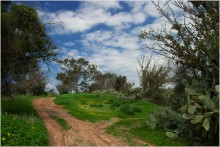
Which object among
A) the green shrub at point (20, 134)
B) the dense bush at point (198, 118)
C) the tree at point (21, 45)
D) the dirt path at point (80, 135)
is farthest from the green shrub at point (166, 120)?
the tree at point (21, 45)

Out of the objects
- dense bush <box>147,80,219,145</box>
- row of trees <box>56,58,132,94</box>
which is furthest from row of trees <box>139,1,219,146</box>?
row of trees <box>56,58,132,94</box>

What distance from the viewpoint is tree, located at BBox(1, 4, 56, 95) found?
14.4 meters

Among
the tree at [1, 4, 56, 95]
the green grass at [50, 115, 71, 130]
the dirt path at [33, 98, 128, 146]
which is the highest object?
the tree at [1, 4, 56, 95]

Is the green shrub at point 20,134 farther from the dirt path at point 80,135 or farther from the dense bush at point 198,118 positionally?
the dense bush at point 198,118

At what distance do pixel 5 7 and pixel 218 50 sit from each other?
30.0 feet

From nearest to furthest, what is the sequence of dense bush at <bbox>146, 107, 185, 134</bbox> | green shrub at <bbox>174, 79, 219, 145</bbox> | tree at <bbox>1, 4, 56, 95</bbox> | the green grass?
green shrub at <bbox>174, 79, 219, 145</bbox> < dense bush at <bbox>146, 107, 185, 134</bbox> < the green grass < tree at <bbox>1, 4, 56, 95</bbox>

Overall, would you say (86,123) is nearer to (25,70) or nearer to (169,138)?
(25,70)

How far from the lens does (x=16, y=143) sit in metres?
9.86

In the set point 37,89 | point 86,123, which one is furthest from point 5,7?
point 37,89

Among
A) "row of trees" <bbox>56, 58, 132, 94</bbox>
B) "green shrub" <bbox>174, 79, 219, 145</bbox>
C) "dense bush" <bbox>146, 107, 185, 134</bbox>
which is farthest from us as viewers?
"row of trees" <bbox>56, 58, 132, 94</bbox>

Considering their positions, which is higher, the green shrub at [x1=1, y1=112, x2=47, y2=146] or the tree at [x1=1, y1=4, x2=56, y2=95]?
the tree at [x1=1, y1=4, x2=56, y2=95]

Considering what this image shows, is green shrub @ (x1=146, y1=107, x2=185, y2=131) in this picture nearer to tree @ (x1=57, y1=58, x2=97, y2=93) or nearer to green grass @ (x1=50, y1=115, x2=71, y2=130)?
green grass @ (x1=50, y1=115, x2=71, y2=130)

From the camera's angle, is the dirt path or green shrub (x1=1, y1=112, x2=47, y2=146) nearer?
green shrub (x1=1, y1=112, x2=47, y2=146)

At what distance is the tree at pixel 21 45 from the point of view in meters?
14.4
